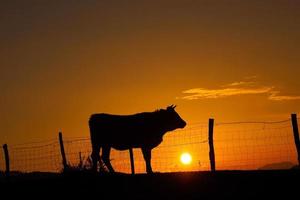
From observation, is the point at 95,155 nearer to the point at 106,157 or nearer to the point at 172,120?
the point at 106,157

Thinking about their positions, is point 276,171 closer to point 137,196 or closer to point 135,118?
point 137,196

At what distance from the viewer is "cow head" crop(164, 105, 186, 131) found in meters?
21.7

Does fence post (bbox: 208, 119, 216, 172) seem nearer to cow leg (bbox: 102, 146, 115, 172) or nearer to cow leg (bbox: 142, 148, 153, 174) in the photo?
cow leg (bbox: 142, 148, 153, 174)

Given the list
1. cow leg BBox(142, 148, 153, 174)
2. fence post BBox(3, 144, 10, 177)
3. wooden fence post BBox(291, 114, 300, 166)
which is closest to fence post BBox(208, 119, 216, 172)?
cow leg BBox(142, 148, 153, 174)

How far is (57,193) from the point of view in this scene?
44.7 ft

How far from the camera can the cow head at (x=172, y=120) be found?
71.3 feet

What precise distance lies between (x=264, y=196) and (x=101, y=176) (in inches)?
208

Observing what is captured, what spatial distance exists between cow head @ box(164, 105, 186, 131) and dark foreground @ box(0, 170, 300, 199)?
6.77m

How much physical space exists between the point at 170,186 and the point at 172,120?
864cm

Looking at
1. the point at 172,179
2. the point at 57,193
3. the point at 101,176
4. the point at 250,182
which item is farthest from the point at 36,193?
the point at 250,182

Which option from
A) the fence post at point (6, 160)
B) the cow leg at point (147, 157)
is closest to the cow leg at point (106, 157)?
the cow leg at point (147, 157)

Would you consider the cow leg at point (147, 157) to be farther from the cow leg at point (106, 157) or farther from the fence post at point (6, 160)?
the fence post at point (6, 160)

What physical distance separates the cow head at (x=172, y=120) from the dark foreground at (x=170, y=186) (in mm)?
6768

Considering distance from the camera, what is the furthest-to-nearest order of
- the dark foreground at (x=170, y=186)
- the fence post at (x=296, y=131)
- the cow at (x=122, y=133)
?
the cow at (x=122, y=133) → the fence post at (x=296, y=131) → the dark foreground at (x=170, y=186)
